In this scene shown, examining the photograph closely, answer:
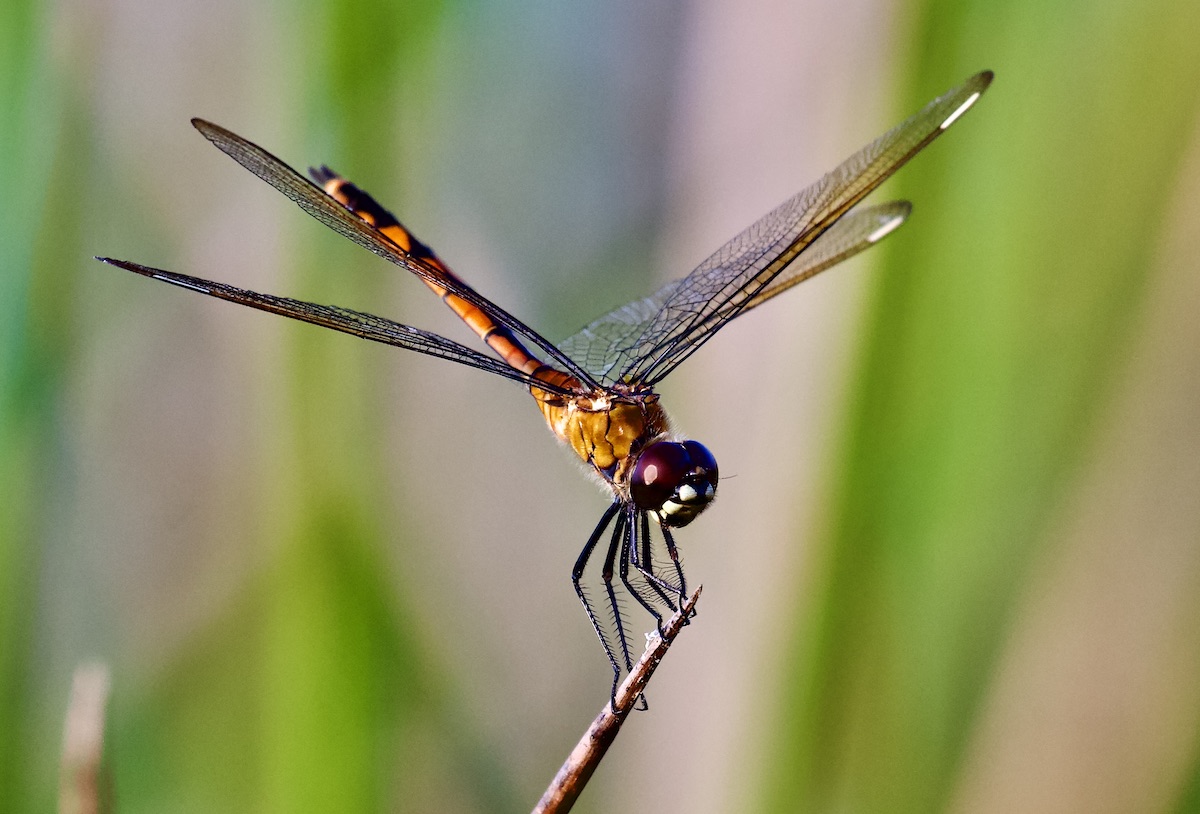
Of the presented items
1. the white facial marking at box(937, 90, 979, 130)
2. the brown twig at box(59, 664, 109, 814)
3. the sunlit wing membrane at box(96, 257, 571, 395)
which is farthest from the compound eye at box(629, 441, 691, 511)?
the brown twig at box(59, 664, 109, 814)

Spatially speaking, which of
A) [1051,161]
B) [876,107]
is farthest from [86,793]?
[1051,161]

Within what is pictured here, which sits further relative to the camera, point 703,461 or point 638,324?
point 638,324

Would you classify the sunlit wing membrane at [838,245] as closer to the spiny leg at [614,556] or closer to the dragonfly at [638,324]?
the dragonfly at [638,324]

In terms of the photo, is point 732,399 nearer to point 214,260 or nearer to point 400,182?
point 400,182

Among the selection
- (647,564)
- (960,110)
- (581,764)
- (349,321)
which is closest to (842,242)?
(960,110)

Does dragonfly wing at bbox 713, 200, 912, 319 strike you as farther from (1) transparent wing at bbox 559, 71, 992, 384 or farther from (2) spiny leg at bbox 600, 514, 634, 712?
(2) spiny leg at bbox 600, 514, 634, 712

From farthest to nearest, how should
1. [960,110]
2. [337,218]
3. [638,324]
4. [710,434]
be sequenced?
[638,324] → [710,434] → [337,218] → [960,110]

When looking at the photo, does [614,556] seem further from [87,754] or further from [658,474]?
[87,754]
